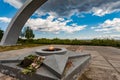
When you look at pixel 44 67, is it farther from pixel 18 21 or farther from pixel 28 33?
pixel 28 33

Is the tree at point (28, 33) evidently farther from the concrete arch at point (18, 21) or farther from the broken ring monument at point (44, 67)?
the broken ring monument at point (44, 67)

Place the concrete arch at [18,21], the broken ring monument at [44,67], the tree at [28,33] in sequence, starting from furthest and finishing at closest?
the tree at [28,33] < the concrete arch at [18,21] < the broken ring monument at [44,67]

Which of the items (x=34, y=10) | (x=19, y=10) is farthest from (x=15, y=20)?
(x=34, y=10)

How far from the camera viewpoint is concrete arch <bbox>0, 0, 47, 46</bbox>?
1204cm

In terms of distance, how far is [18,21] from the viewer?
12.8 metres

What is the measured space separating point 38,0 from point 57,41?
732 cm

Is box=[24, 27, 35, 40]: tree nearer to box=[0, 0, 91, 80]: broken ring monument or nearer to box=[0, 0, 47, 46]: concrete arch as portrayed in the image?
box=[0, 0, 47, 46]: concrete arch

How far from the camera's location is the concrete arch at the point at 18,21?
39.5 feet

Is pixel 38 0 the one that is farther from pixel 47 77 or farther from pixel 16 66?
pixel 47 77

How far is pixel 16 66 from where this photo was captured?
3.40 metres

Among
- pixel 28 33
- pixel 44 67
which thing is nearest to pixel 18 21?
pixel 28 33

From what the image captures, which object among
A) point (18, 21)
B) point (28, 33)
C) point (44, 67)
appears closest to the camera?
point (44, 67)

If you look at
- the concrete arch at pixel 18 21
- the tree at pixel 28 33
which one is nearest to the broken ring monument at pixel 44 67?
the concrete arch at pixel 18 21

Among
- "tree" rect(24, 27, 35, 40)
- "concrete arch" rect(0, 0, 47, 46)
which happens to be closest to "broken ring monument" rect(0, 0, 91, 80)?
"concrete arch" rect(0, 0, 47, 46)
